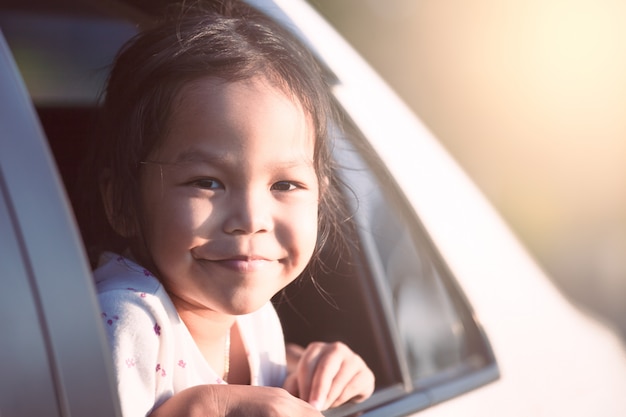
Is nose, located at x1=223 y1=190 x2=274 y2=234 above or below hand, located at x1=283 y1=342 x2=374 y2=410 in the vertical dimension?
above

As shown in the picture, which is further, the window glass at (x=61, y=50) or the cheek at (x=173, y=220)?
the window glass at (x=61, y=50)

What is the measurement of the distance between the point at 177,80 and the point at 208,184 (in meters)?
0.19

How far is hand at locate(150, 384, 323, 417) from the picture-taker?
1514mm

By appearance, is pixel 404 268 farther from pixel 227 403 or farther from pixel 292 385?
pixel 227 403

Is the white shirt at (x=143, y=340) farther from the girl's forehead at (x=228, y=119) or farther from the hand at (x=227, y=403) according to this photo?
the girl's forehead at (x=228, y=119)

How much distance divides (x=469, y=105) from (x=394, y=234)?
8420 mm

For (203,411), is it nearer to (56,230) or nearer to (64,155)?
(56,230)

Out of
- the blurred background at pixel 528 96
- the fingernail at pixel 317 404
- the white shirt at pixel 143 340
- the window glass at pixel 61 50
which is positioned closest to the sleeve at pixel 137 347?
the white shirt at pixel 143 340

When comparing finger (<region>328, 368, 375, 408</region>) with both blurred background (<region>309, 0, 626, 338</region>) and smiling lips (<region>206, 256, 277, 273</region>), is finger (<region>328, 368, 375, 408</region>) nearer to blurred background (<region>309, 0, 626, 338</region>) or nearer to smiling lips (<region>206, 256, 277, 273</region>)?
smiling lips (<region>206, 256, 277, 273</region>)

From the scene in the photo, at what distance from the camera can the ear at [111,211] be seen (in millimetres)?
1700

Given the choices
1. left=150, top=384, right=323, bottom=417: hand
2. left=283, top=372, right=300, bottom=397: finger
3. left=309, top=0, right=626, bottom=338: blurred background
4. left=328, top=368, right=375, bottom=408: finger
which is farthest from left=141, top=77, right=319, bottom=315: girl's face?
left=309, top=0, right=626, bottom=338: blurred background

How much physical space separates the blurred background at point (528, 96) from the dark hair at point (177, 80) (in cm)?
712

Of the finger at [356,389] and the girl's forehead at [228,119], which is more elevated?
the girl's forehead at [228,119]

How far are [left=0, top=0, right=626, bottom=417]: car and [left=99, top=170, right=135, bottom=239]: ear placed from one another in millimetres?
66
